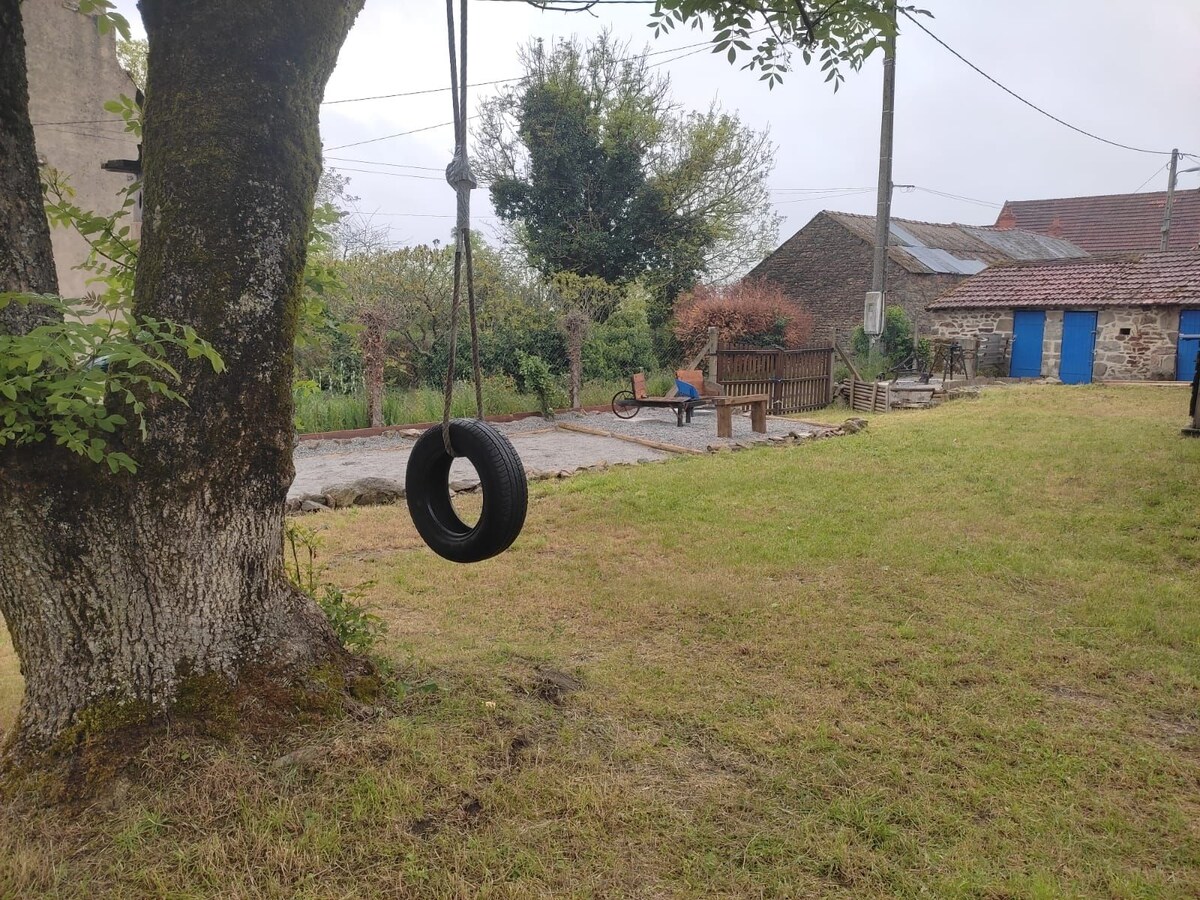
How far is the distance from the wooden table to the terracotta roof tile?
2560 cm

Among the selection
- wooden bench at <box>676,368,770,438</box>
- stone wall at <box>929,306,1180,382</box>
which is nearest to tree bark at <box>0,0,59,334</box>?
wooden bench at <box>676,368,770,438</box>

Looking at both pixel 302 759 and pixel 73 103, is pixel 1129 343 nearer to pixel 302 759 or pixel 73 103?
pixel 302 759

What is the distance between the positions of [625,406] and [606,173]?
28.3 ft

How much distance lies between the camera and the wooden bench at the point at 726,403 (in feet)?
38.1

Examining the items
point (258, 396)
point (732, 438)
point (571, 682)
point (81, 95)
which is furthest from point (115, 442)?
point (81, 95)

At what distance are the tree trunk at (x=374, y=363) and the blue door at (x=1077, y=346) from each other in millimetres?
14968

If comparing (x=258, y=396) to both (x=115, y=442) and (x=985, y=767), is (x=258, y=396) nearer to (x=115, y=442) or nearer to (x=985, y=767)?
(x=115, y=442)

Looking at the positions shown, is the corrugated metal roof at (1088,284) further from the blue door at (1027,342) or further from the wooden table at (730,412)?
the wooden table at (730,412)

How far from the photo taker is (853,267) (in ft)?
79.7

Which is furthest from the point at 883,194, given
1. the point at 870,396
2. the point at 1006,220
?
the point at 1006,220

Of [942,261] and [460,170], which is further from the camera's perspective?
[942,261]

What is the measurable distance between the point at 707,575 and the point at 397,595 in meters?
2.03

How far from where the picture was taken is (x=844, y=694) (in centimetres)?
360

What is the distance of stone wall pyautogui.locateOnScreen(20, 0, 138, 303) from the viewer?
40.7 ft
